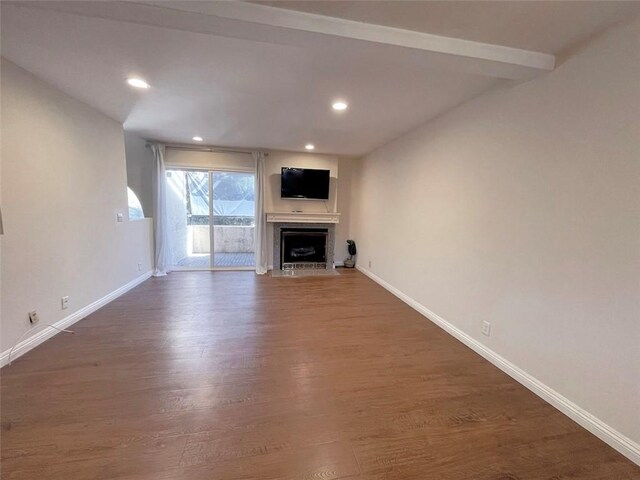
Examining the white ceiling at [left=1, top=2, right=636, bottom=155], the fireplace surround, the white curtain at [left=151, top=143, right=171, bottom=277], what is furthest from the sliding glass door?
the white ceiling at [left=1, top=2, right=636, bottom=155]

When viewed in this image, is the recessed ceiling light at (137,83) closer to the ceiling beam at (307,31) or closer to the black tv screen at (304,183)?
the ceiling beam at (307,31)

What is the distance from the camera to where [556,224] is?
1.86 m

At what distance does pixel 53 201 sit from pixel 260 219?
314 cm

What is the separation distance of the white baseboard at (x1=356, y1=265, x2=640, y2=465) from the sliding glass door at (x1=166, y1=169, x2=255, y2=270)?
4.20 m

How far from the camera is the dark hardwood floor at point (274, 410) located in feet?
4.51

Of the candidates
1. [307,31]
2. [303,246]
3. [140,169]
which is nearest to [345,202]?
[303,246]

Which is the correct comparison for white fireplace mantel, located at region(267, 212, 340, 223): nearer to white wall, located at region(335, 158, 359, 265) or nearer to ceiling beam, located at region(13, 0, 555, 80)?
white wall, located at region(335, 158, 359, 265)

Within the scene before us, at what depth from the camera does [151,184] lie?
5.05m

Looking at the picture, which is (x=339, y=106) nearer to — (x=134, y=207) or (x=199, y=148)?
(x=199, y=148)

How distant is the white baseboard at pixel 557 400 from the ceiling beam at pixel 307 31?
2248mm

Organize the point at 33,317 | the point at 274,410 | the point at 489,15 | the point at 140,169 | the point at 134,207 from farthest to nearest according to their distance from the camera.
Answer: the point at 140,169
the point at 134,207
the point at 33,317
the point at 274,410
the point at 489,15

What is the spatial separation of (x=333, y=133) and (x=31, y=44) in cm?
307

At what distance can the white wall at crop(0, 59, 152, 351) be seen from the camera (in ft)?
7.09

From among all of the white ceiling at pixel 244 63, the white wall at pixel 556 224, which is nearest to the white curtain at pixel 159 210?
the white ceiling at pixel 244 63
